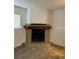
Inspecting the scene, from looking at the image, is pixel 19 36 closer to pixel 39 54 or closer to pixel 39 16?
pixel 39 16

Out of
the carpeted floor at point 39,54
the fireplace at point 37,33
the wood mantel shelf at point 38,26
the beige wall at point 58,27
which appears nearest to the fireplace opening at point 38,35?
the fireplace at point 37,33

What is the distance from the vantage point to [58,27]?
24.5 ft

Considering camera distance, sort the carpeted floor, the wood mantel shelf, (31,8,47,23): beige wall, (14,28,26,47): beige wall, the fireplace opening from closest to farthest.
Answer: the carpeted floor, (14,28,26,47): beige wall, the wood mantel shelf, (31,8,47,23): beige wall, the fireplace opening

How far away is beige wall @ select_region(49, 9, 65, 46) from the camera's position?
280 inches

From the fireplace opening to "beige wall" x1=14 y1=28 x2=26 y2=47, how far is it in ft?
2.13

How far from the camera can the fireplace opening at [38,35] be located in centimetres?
802

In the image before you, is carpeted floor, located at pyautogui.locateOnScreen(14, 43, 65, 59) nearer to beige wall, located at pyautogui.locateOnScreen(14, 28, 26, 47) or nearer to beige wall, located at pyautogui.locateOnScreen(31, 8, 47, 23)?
beige wall, located at pyautogui.locateOnScreen(14, 28, 26, 47)

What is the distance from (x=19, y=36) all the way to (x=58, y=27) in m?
2.30

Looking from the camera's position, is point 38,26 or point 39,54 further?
point 38,26

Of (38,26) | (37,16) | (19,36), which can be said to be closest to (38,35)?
(38,26)

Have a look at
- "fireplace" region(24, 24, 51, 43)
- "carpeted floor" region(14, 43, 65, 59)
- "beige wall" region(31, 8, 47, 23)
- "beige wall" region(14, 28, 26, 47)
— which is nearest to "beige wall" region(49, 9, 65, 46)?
"fireplace" region(24, 24, 51, 43)
